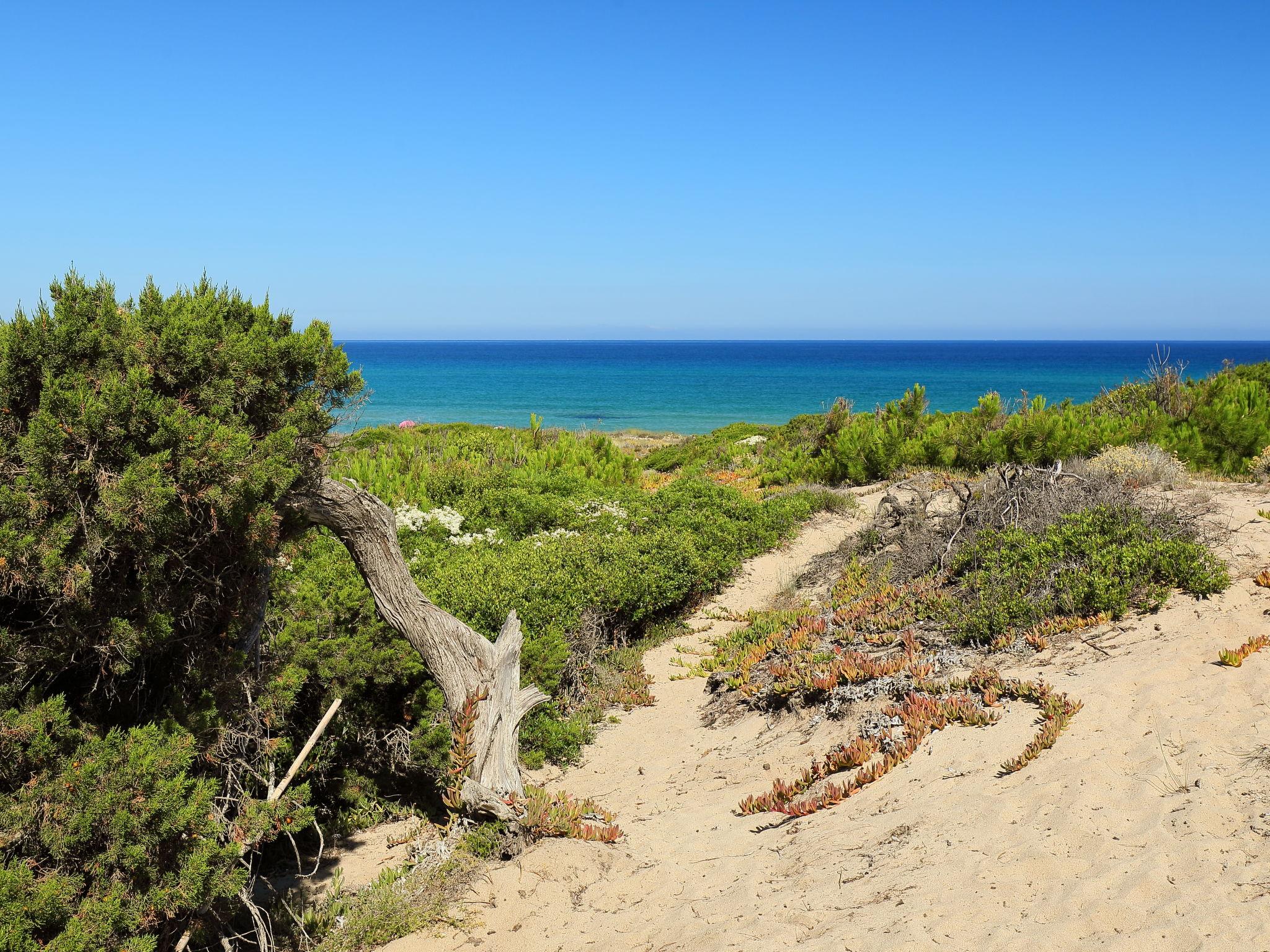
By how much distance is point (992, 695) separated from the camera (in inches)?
224

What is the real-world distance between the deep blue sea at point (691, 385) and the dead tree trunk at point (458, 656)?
0.86 metres

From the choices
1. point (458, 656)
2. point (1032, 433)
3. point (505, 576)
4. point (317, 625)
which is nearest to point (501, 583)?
point (505, 576)

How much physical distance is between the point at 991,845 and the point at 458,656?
3.50 meters

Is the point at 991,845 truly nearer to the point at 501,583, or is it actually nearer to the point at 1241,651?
the point at 1241,651

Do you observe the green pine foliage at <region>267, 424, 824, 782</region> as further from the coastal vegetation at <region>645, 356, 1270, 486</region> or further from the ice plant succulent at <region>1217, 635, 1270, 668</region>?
the ice plant succulent at <region>1217, 635, 1270, 668</region>

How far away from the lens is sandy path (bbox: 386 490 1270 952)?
11.1ft

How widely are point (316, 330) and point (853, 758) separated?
450cm

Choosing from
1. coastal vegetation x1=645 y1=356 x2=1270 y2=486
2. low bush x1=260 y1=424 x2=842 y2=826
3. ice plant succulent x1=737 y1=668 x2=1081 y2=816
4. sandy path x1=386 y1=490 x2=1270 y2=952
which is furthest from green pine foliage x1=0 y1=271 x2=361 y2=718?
coastal vegetation x1=645 y1=356 x2=1270 y2=486

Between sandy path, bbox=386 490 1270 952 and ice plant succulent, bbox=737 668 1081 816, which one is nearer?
sandy path, bbox=386 490 1270 952

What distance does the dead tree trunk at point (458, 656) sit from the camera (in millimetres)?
5188

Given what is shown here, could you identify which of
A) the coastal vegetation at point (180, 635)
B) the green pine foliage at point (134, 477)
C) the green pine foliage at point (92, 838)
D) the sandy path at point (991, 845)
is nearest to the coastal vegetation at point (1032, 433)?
the sandy path at point (991, 845)

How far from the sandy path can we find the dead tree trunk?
0.59 metres

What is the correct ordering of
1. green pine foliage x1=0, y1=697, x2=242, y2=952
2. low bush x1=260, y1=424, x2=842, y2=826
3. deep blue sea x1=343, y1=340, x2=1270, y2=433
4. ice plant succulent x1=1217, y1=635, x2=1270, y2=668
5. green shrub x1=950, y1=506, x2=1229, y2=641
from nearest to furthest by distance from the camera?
green pine foliage x1=0, y1=697, x2=242, y2=952 → ice plant succulent x1=1217, y1=635, x2=1270, y2=668 → low bush x1=260, y1=424, x2=842, y2=826 → green shrub x1=950, y1=506, x2=1229, y2=641 → deep blue sea x1=343, y1=340, x2=1270, y2=433

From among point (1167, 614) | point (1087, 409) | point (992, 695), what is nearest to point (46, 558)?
point (992, 695)
